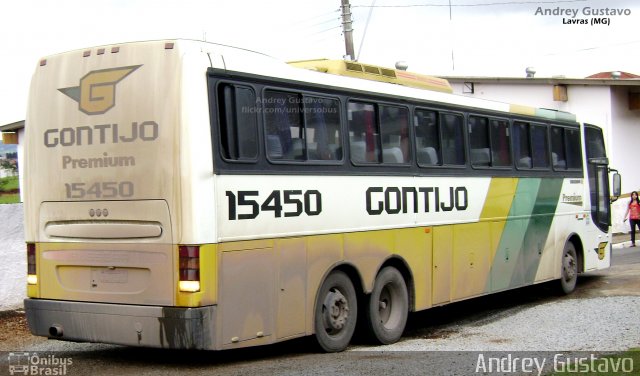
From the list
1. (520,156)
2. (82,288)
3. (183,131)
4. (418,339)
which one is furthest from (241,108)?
(520,156)

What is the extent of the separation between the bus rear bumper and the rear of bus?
0.4 inches

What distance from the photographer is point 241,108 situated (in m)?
8.88

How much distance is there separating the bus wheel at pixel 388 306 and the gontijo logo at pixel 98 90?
394 centimetres

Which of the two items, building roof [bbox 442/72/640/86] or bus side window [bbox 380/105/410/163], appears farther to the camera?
building roof [bbox 442/72/640/86]

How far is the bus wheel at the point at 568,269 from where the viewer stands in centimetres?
1600

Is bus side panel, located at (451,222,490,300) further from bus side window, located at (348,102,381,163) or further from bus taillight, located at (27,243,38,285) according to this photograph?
bus taillight, located at (27,243,38,285)

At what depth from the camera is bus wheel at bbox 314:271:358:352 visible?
978 centimetres

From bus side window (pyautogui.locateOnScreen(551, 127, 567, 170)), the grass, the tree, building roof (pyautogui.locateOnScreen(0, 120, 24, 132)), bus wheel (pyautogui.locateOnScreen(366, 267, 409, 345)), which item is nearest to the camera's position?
bus wheel (pyautogui.locateOnScreen(366, 267, 409, 345))

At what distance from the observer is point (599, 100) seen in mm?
28516

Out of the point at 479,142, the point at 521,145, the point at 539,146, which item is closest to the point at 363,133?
the point at 479,142

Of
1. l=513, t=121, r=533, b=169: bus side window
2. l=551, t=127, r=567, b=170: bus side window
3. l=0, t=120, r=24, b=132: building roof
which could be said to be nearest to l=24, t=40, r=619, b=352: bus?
l=513, t=121, r=533, b=169: bus side window

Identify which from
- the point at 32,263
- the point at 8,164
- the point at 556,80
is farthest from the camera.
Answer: the point at 8,164

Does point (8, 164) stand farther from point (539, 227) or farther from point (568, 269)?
point (539, 227)

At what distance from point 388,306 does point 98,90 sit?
15.0 ft
